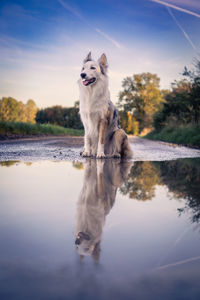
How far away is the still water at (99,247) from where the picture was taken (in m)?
0.70

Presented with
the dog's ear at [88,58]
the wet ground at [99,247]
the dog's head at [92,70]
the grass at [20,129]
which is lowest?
the wet ground at [99,247]

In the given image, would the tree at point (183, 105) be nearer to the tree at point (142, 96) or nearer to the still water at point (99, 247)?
the still water at point (99, 247)

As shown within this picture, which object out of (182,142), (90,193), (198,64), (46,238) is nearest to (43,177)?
(90,193)

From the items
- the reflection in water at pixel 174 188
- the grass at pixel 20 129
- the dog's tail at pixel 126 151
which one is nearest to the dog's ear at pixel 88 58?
the dog's tail at pixel 126 151

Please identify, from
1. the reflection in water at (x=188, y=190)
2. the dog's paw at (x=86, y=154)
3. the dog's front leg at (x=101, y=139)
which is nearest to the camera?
the reflection in water at (x=188, y=190)

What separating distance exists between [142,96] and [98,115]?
5158 cm

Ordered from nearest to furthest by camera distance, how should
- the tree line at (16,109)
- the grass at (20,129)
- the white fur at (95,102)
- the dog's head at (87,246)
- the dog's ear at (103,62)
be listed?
the dog's head at (87,246), the white fur at (95,102), the dog's ear at (103,62), the grass at (20,129), the tree line at (16,109)

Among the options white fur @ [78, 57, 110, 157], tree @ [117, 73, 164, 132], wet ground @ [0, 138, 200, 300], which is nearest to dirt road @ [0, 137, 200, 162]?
white fur @ [78, 57, 110, 157]

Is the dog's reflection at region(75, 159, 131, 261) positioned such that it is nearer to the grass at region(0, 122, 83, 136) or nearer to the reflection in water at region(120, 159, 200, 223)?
the reflection in water at region(120, 159, 200, 223)

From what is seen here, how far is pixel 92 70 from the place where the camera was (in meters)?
5.43

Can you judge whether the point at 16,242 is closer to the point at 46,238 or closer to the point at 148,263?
the point at 46,238

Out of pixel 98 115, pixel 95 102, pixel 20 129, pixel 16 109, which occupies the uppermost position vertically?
pixel 16 109

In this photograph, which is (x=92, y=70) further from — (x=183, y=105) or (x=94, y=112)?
(x=183, y=105)

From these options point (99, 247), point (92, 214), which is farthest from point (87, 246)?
point (92, 214)
